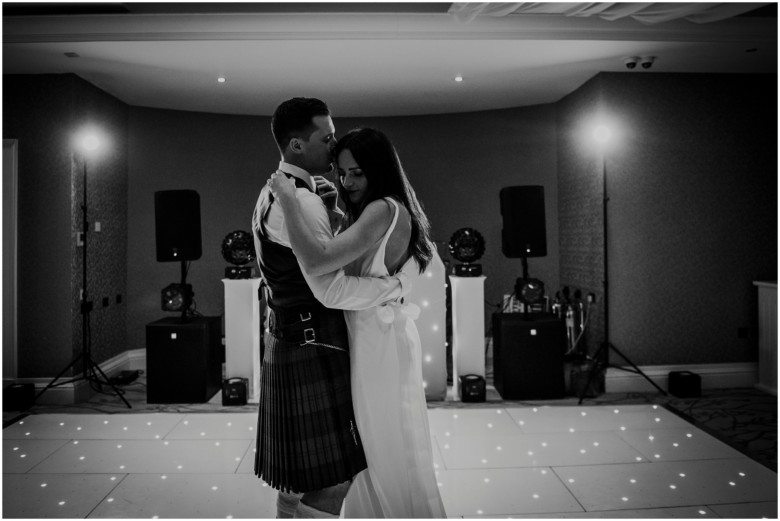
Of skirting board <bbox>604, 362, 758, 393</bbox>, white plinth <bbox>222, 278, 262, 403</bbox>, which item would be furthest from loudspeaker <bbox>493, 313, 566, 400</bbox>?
white plinth <bbox>222, 278, 262, 403</bbox>

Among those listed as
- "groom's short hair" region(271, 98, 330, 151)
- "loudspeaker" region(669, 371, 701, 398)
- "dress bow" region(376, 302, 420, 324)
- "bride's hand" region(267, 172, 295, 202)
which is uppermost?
"groom's short hair" region(271, 98, 330, 151)

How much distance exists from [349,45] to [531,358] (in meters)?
2.69

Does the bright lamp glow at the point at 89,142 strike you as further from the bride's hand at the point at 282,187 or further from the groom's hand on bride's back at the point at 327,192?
the bride's hand at the point at 282,187

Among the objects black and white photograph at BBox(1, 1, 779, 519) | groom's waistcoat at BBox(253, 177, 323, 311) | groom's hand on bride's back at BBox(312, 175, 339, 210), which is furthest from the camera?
black and white photograph at BBox(1, 1, 779, 519)

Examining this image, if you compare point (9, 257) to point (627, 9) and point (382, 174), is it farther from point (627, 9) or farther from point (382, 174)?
point (627, 9)

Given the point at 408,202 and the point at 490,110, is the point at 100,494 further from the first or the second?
the point at 490,110

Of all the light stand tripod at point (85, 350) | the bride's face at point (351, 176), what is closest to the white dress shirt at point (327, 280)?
the bride's face at point (351, 176)

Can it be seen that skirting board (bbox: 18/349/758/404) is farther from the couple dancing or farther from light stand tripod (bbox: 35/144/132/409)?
the couple dancing

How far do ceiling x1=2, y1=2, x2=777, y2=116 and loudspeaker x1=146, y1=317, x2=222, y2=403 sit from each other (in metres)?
2.03

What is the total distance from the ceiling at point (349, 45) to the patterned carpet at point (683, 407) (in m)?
2.60

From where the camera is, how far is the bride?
1.73 m

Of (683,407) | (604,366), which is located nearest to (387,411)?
(683,407)

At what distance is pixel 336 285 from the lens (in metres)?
1.59

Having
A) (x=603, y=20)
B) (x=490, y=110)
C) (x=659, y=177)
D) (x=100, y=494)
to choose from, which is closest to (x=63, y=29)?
(x=100, y=494)
